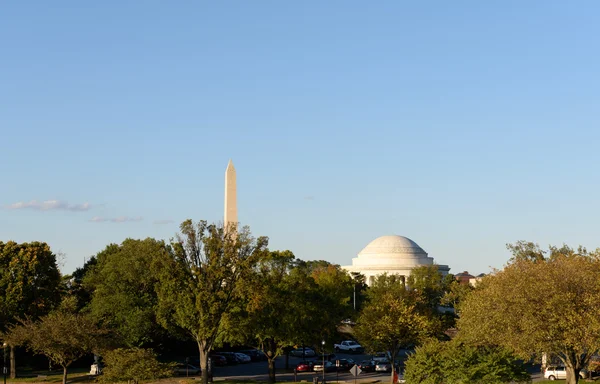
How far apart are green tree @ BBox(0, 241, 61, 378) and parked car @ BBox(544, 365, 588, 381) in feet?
128

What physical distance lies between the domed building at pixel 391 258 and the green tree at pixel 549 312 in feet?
342

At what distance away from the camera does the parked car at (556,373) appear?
194 ft

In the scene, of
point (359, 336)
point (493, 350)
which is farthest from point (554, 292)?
point (359, 336)

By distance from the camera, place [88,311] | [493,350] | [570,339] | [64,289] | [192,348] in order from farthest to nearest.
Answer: [192,348]
[64,289]
[88,311]
[493,350]
[570,339]

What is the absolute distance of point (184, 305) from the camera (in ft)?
172

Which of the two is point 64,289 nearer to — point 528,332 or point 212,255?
point 212,255

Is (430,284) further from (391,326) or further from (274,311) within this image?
(274,311)

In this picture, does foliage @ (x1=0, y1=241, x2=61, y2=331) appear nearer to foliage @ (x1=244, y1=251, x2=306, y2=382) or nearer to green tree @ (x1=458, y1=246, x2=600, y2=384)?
foliage @ (x1=244, y1=251, x2=306, y2=382)

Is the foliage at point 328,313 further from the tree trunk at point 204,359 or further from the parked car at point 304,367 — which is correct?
the tree trunk at point 204,359

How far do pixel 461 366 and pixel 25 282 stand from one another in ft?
119

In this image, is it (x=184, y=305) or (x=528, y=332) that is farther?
(x=184, y=305)

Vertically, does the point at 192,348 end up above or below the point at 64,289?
below

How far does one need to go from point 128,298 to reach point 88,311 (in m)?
5.23

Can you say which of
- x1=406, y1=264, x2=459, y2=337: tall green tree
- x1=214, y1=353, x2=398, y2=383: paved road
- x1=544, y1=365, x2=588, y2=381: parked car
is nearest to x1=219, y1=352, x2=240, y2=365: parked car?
x1=214, y1=353, x2=398, y2=383: paved road
